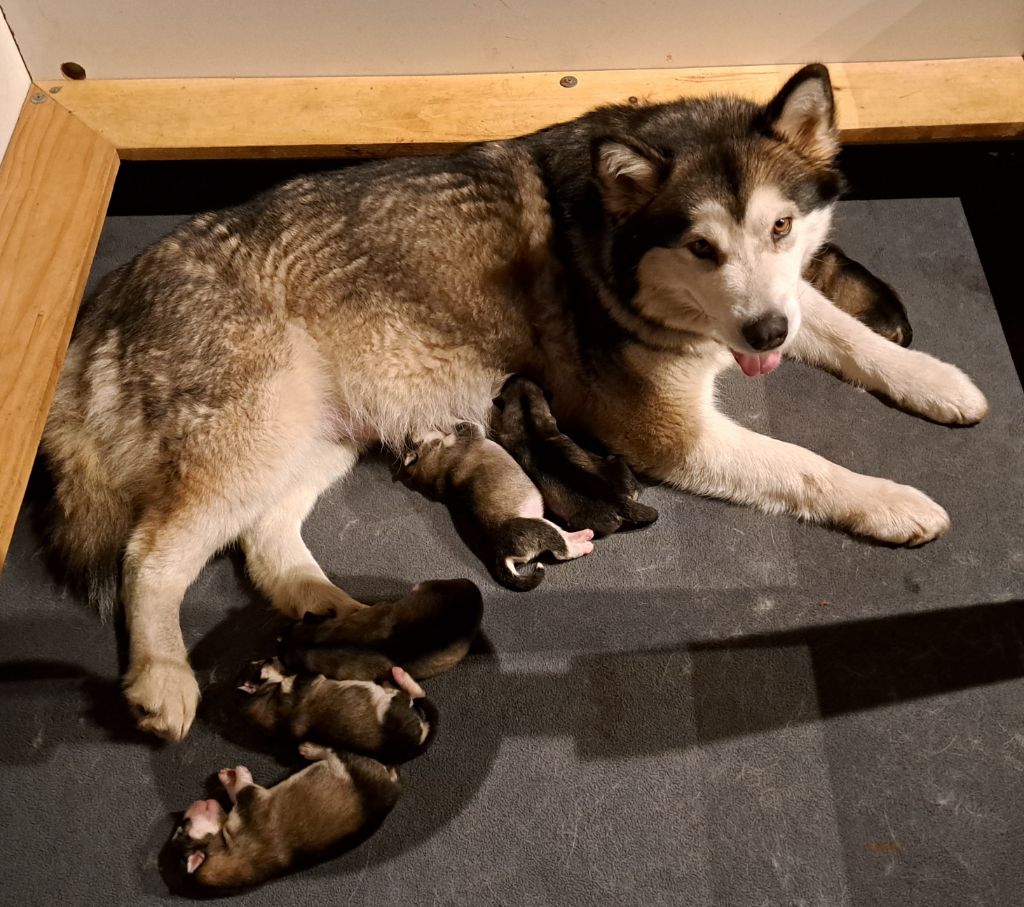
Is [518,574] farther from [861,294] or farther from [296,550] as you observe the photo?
[861,294]

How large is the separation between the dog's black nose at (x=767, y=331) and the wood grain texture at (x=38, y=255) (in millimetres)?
2069

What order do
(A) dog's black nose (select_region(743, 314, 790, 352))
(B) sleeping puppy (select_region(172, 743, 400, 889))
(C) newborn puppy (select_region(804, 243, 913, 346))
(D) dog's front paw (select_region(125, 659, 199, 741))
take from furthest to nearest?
(C) newborn puppy (select_region(804, 243, 913, 346))
(D) dog's front paw (select_region(125, 659, 199, 741))
(A) dog's black nose (select_region(743, 314, 790, 352))
(B) sleeping puppy (select_region(172, 743, 400, 889))

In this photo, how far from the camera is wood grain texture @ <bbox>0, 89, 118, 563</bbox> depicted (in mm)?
2670

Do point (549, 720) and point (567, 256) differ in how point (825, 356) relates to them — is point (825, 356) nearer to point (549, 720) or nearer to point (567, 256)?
point (567, 256)

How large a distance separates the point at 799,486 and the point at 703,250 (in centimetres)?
85

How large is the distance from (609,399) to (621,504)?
13.3 inches

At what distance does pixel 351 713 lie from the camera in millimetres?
2287

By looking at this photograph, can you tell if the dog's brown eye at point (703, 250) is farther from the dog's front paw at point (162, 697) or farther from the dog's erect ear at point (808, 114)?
the dog's front paw at point (162, 697)

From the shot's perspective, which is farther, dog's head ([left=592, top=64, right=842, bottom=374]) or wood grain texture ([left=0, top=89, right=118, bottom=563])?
wood grain texture ([left=0, top=89, right=118, bottom=563])

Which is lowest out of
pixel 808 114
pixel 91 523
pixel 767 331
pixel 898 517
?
pixel 898 517

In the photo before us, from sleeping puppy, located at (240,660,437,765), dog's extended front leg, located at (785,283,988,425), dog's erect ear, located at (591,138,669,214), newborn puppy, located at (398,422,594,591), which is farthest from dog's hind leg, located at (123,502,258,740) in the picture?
dog's extended front leg, located at (785,283,988,425)

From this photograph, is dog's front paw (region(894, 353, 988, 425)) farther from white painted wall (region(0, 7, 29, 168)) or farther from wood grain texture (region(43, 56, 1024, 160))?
white painted wall (region(0, 7, 29, 168))

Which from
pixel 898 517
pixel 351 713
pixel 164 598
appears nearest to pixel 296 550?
pixel 164 598

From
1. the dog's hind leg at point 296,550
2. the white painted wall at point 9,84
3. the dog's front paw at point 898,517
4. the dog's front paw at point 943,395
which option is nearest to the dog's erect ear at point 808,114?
the dog's front paw at point 943,395
